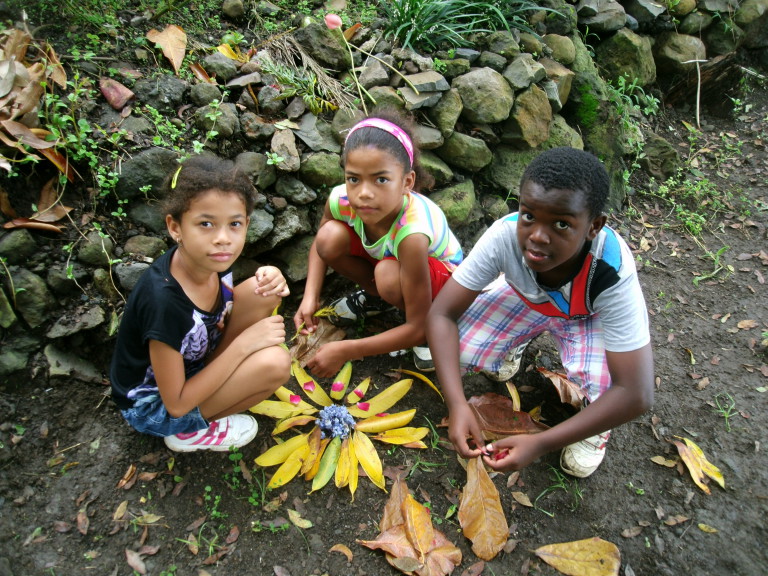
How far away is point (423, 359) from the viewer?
2.76 m

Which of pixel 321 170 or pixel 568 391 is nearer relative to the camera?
pixel 568 391

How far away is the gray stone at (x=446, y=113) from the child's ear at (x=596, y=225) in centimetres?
168

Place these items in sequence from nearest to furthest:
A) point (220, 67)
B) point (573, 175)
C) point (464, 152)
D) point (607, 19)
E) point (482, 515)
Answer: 1. point (573, 175)
2. point (482, 515)
3. point (220, 67)
4. point (464, 152)
5. point (607, 19)

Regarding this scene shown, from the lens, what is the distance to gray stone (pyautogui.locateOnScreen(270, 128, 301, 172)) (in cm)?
285

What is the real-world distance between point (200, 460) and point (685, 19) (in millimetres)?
5443

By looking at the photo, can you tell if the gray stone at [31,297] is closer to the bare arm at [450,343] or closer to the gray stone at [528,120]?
the bare arm at [450,343]

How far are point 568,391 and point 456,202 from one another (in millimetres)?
1329

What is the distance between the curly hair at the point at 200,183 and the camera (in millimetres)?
1875

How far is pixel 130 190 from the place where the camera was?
2.56 metres

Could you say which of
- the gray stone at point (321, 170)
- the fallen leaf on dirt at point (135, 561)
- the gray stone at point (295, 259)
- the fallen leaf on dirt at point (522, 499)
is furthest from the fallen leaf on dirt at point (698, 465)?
the fallen leaf on dirt at point (135, 561)

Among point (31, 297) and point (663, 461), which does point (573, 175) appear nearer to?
point (663, 461)

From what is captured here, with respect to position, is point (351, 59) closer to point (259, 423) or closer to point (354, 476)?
point (259, 423)

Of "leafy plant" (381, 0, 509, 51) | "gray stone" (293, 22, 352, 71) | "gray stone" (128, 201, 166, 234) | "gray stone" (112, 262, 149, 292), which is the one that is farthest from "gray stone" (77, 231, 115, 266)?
"leafy plant" (381, 0, 509, 51)

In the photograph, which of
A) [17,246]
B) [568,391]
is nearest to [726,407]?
[568,391]
